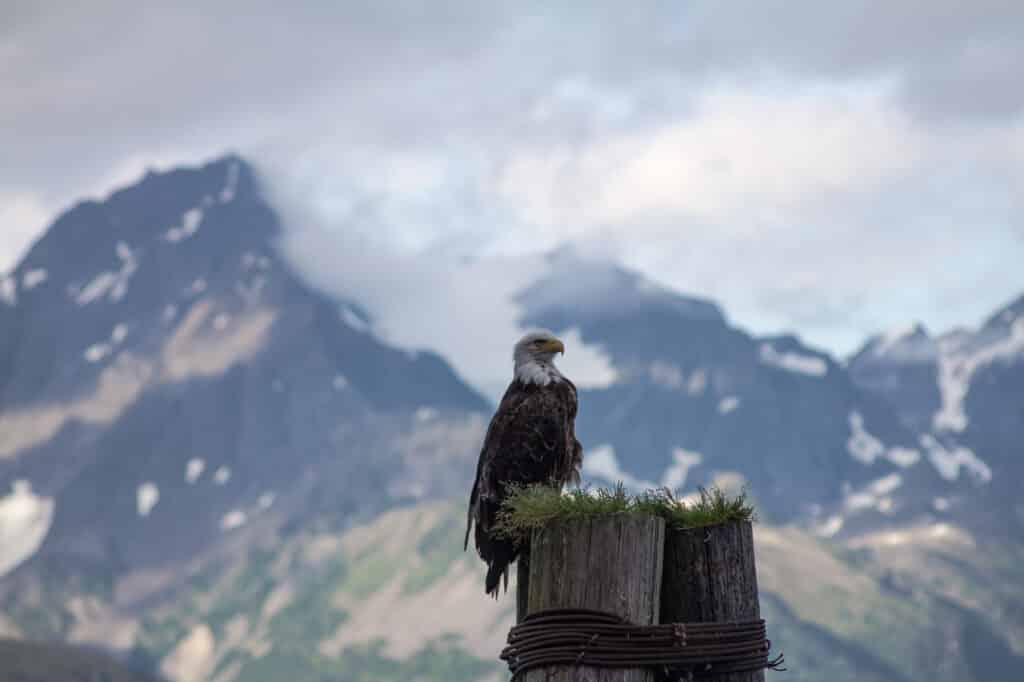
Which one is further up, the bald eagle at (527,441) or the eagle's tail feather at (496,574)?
the bald eagle at (527,441)

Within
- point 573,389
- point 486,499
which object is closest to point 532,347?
point 573,389

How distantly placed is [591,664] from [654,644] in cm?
37

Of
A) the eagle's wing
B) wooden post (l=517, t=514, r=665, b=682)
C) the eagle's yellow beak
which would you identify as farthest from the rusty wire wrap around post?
the eagle's yellow beak

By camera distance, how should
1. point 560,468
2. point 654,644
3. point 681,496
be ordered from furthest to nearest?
point 560,468, point 681,496, point 654,644

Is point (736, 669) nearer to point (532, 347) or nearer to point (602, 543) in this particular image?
point (602, 543)

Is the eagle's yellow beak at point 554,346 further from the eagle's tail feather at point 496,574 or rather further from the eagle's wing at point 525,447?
the eagle's tail feather at point 496,574

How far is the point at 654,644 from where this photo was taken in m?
8.48

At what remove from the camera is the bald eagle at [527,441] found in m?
15.7

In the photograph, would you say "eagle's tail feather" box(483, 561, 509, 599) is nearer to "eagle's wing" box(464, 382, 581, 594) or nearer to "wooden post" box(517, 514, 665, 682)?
"eagle's wing" box(464, 382, 581, 594)

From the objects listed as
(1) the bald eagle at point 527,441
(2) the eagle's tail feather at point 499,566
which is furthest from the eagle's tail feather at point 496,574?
(1) the bald eagle at point 527,441

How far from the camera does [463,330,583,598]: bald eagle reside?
1573cm

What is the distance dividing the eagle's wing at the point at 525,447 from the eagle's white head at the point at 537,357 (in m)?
0.18

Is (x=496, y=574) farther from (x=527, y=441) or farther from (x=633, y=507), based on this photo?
(x=633, y=507)

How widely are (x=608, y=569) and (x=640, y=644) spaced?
1.47 ft
